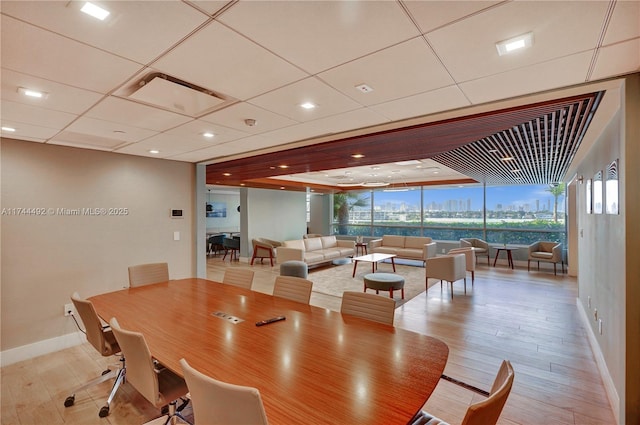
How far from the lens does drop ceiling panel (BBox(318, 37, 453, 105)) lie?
1.60m

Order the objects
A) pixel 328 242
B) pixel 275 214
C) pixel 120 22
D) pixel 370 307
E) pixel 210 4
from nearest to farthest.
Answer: pixel 210 4
pixel 120 22
pixel 370 307
pixel 328 242
pixel 275 214

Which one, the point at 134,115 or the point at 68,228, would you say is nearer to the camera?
the point at 134,115

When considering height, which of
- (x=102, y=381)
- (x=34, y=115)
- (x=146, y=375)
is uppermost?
(x=34, y=115)

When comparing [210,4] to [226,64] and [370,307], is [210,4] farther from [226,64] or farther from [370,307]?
[370,307]

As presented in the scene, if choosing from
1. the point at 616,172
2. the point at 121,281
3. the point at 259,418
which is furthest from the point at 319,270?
the point at 259,418

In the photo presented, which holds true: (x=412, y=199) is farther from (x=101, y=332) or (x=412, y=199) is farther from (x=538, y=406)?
(x=101, y=332)

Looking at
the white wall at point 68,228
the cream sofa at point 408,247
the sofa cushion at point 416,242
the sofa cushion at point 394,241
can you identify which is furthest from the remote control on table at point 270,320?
the sofa cushion at point 394,241

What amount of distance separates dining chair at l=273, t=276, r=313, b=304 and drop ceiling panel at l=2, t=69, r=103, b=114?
220cm

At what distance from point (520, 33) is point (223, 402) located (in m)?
2.13

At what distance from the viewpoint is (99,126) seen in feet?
9.37

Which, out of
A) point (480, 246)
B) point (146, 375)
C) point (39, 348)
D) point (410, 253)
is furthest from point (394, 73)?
point (480, 246)

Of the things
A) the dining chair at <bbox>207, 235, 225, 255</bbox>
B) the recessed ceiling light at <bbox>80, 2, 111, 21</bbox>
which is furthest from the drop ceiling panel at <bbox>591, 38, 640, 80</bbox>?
the dining chair at <bbox>207, 235, 225, 255</bbox>

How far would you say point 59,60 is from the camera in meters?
1.63

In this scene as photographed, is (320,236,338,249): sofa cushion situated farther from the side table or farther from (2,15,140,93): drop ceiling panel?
(2,15,140,93): drop ceiling panel
